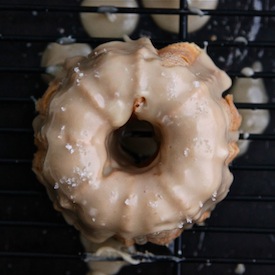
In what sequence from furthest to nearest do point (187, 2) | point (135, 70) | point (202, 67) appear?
point (187, 2), point (202, 67), point (135, 70)

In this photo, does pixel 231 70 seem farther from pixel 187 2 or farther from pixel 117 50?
pixel 117 50

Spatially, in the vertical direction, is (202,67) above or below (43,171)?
above

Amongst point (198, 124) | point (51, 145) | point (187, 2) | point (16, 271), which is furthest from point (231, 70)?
point (16, 271)

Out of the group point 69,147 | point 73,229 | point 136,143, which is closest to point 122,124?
point 69,147

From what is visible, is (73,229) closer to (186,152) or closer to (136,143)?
(136,143)

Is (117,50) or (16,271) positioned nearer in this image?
(117,50)

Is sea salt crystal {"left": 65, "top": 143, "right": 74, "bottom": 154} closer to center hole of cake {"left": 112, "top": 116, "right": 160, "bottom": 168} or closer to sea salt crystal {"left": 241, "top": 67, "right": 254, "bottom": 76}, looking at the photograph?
center hole of cake {"left": 112, "top": 116, "right": 160, "bottom": 168}

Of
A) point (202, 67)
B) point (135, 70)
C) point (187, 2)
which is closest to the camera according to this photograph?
point (135, 70)
